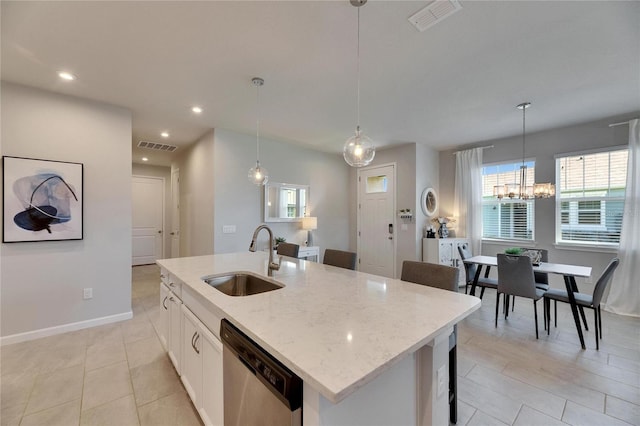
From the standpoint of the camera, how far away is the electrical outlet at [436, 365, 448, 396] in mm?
1227

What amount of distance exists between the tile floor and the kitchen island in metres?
0.85

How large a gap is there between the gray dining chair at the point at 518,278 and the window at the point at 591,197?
5.85ft

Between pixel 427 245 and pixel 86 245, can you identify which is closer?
pixel 86 245

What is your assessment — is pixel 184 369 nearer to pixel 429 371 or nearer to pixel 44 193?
pixel 429 371

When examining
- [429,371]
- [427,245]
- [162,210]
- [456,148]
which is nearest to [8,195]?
[429,371]

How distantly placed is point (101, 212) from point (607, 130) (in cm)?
688

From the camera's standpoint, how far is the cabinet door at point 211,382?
136 centimetres

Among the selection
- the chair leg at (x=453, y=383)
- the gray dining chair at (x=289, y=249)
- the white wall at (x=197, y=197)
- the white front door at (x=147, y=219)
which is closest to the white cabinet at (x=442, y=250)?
the gray dining chair at (x=289, y=249)

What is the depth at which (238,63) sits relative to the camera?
2398 millimetres

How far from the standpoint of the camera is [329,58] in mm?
2318

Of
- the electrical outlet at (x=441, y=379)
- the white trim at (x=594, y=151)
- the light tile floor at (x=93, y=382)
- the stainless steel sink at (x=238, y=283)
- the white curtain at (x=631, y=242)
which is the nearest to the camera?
the electrical outlet at (x=441, y=379)

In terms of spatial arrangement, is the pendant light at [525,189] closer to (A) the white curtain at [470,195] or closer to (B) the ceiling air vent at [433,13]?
(A) the white curtain at [470,195]

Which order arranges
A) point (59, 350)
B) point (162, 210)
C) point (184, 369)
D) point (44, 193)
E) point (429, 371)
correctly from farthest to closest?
point (162, 210) → point (44, 193) → point (59, 350) → point (184, 369) → point (429, 371)

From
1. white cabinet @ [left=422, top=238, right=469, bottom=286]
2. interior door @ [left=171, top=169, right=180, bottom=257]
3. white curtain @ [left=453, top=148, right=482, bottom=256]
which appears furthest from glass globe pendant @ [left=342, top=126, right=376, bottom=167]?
interior door @ [left=171, top=169, right=180, bottom=257]
